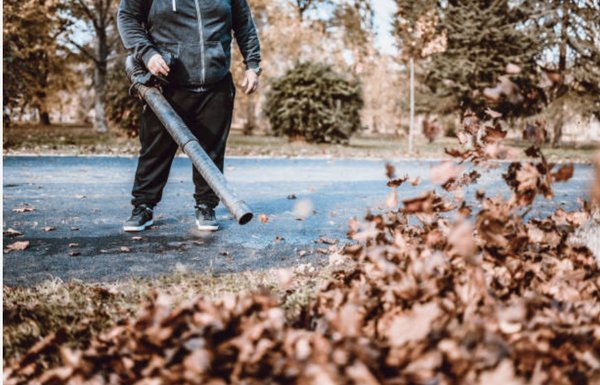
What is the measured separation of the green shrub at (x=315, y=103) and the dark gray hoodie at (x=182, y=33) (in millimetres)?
12266

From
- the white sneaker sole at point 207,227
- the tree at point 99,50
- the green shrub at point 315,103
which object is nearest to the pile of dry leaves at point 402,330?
the white sneaker sole at point 207,227

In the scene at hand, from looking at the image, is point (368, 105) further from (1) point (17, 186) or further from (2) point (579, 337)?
(2) point (579, 337)

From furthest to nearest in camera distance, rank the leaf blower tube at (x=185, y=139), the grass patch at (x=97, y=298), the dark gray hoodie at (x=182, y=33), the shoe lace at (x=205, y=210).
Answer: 1. the shoe lace at (x=205, y=210)
2. the dark gray hoodie at (x=182, y=33)
3. the leaf blower tube at (x=185, y=139)
4. the grass patch at (x=97, y=298)

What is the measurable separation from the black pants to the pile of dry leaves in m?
2.00

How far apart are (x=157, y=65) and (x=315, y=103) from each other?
12785 millimetres

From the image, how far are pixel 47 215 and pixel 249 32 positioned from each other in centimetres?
215

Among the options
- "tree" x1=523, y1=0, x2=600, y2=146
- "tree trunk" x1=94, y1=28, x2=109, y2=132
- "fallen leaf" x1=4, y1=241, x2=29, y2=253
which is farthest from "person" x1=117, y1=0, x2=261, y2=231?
"tree trunk" x1=94, y1=28, x2=109, y2=132

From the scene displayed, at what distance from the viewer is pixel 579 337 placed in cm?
160

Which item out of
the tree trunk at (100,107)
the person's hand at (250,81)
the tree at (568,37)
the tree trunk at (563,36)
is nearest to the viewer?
the person's hand at (250,81)

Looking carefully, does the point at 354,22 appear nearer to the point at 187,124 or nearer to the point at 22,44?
the point at 22,44

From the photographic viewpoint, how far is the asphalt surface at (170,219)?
9.41 feet

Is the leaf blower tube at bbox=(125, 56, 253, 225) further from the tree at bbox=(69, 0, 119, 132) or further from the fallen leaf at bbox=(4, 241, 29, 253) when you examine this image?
the tree at bbox=(69, 0, 119, 132)

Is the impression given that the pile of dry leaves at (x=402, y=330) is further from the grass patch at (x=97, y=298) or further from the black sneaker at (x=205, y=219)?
the black sneaker at (x=205, y=219)

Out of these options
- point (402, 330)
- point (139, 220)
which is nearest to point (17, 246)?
point (139, 220)
